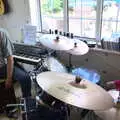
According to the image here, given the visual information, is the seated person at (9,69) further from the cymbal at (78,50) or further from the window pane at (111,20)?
the window pane at (111,20)

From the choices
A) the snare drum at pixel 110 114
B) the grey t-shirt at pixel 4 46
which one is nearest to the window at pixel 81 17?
the grey t-shirt at pixel 4 46

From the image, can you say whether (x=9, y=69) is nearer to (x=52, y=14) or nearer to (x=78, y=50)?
(x=78, y=50)

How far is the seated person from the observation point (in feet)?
6.73

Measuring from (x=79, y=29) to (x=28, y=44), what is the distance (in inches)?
27.9

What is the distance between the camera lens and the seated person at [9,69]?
2.05 metres

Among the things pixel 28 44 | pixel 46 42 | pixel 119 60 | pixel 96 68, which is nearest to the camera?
pixel 46 42

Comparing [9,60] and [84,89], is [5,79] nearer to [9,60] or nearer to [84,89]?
[9,60]

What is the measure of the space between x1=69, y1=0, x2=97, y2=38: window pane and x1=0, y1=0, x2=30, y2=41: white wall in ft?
2.03

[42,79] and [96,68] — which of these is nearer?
[42,79]

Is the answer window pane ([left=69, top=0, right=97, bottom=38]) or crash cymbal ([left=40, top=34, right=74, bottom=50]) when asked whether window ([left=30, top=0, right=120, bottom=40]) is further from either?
crash cymbal ([left=40, top=34, right=74, bottom=50])

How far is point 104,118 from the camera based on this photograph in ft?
4.61

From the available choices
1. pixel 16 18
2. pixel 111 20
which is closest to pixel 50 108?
pixel 111 20

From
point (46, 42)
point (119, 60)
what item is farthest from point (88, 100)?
point (119, 60)

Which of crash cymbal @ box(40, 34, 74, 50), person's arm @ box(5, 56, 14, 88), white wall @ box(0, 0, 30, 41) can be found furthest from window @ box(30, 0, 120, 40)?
person's arm @ box(5, 56, 14, 88)
